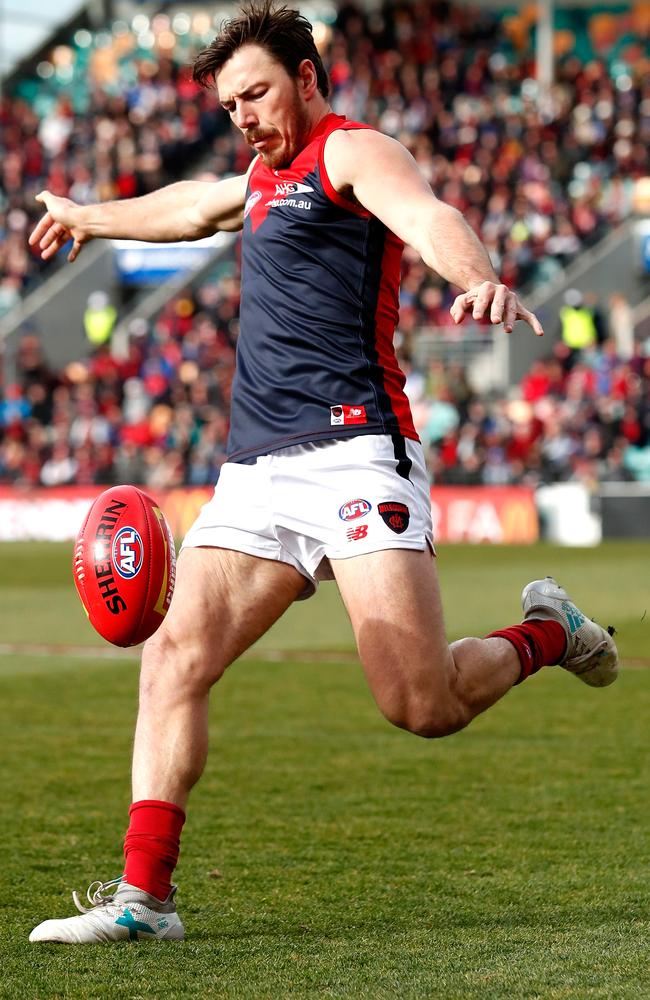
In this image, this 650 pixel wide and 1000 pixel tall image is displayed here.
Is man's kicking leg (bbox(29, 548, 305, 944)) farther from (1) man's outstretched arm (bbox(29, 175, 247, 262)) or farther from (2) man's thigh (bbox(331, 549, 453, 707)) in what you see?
(1) man's outstretched arm (bbox(29, 175, 247, 262))

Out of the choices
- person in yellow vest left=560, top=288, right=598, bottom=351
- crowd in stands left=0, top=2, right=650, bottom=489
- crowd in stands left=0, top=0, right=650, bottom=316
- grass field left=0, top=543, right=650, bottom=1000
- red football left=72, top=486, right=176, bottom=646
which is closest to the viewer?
grass field left=0, top=543, right=650, bottom=1000

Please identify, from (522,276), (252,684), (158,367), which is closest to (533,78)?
(522,276)

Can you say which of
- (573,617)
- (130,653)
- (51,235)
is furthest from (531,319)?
(130,653)

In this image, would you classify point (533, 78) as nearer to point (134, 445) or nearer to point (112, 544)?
point (134, 445)

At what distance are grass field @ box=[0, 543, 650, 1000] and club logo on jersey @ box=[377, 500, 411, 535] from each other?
107 centimetres

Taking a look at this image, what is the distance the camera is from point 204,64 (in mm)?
4773

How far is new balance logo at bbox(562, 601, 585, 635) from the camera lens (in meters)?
5.30

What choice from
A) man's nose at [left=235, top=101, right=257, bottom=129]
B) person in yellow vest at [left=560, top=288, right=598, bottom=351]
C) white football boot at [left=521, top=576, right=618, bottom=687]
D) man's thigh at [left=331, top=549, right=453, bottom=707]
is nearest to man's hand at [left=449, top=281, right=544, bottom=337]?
man's thigh at [left=331, top=549, right=453, bottom=707]

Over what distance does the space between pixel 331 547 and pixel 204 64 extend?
56.0 inches

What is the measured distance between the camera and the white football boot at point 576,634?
5305 millimetres

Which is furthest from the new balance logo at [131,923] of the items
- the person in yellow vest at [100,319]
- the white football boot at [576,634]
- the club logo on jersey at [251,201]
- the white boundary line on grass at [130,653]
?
the person in yellow vest at [100,319]

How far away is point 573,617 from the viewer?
5332 millimetres

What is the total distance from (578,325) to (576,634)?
20277 mm

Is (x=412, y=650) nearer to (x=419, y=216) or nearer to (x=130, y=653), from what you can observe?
(x=419, y=216)
